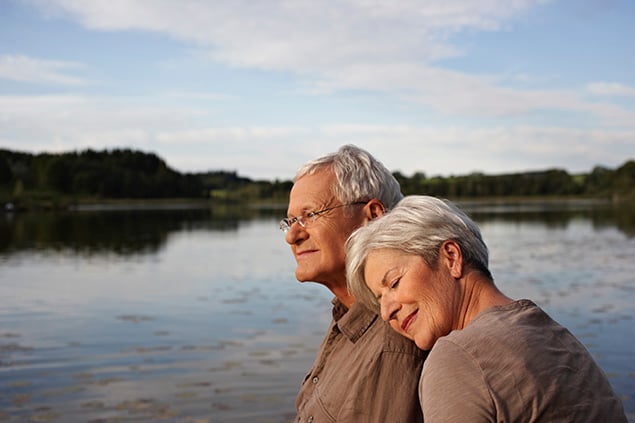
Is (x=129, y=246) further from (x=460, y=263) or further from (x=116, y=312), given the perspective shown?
(x=460, y=263)

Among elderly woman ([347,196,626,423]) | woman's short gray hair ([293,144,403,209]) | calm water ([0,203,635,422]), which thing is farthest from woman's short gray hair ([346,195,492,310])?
calm water ([0,203,635,422])

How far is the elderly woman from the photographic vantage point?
1.78 meters

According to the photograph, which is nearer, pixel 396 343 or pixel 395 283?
pixel 395 283

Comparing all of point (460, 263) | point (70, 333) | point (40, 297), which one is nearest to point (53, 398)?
point (70, 333)

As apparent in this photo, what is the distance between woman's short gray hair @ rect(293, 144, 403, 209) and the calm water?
4220 millimetres

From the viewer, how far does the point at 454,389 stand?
5.93 feet

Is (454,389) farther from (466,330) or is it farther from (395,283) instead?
(395,283)

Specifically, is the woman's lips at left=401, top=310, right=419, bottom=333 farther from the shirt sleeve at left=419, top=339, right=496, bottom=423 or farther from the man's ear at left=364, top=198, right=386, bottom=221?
the man's ear at left=364, top=198, right=386, bottom=221

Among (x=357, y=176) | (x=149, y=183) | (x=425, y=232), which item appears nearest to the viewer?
(x=425, y=232)

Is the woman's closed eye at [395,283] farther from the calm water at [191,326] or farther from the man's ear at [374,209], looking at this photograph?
the calm water at [191,326]

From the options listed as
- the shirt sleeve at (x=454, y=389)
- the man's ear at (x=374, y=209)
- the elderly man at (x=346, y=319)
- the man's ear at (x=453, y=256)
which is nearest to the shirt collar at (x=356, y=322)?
the elderly man at (x=346, y=319)

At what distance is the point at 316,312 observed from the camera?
12.4 meters

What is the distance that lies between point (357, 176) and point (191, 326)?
→ 8671 millimetres

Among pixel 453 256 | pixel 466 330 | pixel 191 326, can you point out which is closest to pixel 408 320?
pixel 453 256
